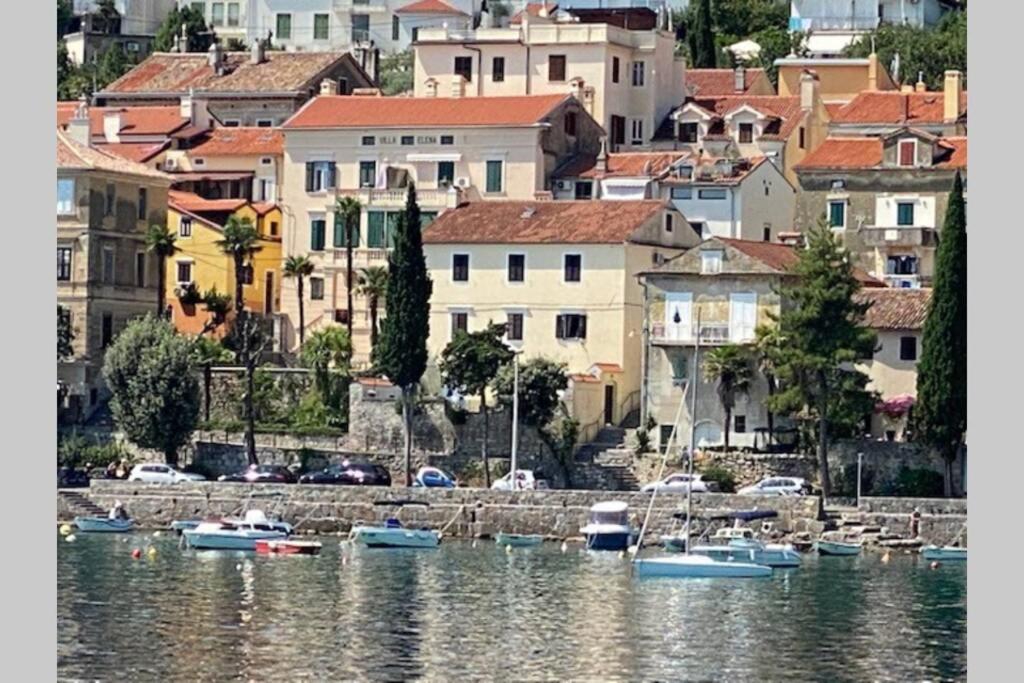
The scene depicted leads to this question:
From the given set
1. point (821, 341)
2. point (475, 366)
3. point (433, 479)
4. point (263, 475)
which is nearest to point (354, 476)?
point (433, 479)

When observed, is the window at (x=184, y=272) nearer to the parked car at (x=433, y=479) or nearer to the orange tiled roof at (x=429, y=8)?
the parked car at (x=433, y=479)

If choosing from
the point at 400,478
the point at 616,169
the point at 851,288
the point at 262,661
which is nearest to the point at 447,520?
the point at 400,478

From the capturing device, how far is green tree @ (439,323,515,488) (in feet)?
331

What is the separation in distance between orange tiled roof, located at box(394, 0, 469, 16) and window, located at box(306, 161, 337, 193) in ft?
79.4

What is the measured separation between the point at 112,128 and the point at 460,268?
76.9 feet

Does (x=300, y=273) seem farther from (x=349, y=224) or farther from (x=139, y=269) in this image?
(x=139, y=269)

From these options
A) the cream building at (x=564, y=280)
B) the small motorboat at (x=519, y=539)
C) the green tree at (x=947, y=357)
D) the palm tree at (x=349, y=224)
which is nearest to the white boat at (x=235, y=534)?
the small motorboat at (x=519, y=539)

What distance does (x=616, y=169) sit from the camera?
374 feet

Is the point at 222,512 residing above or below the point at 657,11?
below

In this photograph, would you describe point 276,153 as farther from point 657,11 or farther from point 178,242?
point 657,11

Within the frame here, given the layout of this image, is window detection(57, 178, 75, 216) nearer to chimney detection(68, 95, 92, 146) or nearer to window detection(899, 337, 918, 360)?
chimney detection(68, 95, 92, 146)

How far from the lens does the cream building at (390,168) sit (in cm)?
11375

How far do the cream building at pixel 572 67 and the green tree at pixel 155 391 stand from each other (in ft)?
64.6

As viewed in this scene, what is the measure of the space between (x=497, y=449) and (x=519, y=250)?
6.89 m
